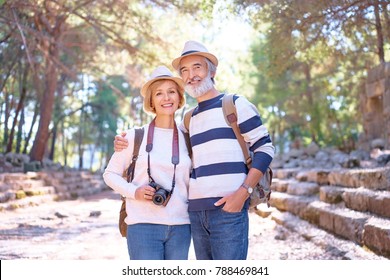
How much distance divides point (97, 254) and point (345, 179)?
3.63 m

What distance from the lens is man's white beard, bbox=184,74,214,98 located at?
2715mm

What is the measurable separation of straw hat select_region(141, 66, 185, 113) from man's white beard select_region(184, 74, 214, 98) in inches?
2.7

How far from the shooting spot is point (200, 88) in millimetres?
2729

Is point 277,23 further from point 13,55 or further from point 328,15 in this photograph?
point 13,55

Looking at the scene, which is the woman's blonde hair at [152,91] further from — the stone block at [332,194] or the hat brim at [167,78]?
the stone block at [332,194]

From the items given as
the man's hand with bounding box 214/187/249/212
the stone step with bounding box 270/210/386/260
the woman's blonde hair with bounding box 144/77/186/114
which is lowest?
the stone step with bounding box 270/210/386/260

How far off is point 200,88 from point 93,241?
447cm

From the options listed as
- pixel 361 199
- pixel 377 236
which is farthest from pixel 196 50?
pixel 361 199

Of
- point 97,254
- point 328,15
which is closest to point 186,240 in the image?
point 97,254

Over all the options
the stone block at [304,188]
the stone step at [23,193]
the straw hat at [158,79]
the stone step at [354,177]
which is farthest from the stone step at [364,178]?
the stone step at [23,193]

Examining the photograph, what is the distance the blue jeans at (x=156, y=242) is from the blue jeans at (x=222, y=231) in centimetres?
11

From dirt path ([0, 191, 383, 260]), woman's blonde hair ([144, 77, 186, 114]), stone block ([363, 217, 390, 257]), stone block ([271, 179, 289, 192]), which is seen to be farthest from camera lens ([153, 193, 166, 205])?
stone block ([271, 179, 289, 192])

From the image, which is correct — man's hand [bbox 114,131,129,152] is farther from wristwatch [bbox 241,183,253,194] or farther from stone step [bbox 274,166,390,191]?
stone step [bbox 274,166,390,191]

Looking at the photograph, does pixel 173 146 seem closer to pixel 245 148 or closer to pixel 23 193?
pixel 245 148
